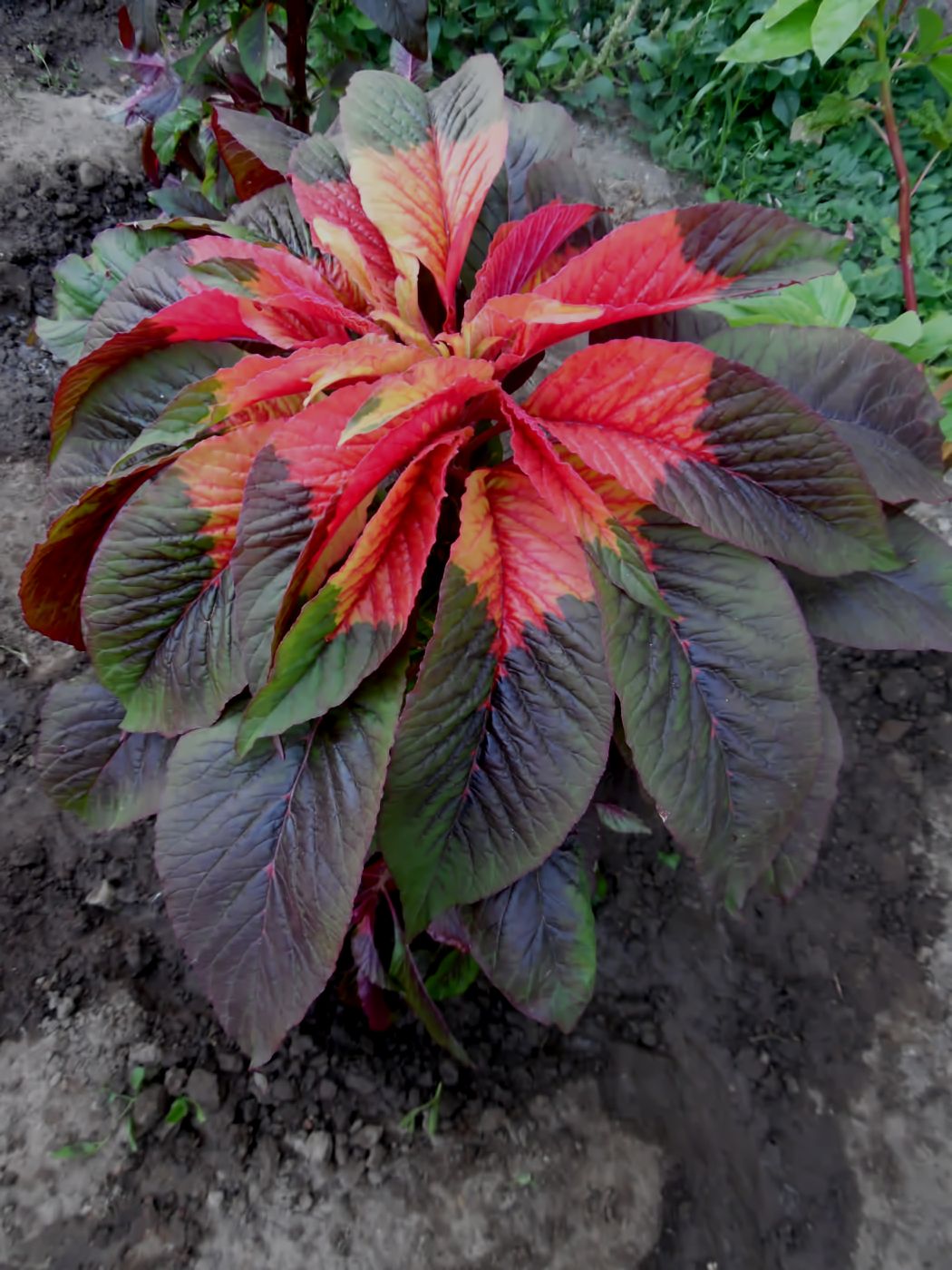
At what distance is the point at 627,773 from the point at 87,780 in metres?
0.59

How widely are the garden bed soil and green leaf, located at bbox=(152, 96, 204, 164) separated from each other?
104cm

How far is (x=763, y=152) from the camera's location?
1.98m

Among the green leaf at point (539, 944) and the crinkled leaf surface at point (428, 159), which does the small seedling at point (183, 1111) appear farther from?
the crinkled leaf surface at point (428, 159)

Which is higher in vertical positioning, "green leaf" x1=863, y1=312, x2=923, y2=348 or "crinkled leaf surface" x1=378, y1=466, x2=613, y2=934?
"green leaf" x1=863, y1=312, x2=923, y2=348

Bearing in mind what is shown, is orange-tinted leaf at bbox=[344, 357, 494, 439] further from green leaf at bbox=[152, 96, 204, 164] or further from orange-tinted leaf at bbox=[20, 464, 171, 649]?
green leaf at bbox=[152, 96, 204, 164]

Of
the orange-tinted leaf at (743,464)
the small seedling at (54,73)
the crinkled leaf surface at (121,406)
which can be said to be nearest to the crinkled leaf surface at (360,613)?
the orange-tinted leaf at (743,464)

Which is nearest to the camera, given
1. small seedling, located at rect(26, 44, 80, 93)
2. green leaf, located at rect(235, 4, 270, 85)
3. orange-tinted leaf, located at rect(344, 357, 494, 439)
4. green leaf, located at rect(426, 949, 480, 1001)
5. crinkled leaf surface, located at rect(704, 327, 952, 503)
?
orange-tinted leaf, located at rect(344, 357, 494, 439)

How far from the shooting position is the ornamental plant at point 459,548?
0.61 meters

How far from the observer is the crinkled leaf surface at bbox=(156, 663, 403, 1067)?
25.9 inches

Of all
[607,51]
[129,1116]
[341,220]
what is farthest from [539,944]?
[607,51]

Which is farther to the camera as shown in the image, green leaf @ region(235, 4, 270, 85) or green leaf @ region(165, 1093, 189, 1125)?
green leaf @ region(235, 4, 270, 85)

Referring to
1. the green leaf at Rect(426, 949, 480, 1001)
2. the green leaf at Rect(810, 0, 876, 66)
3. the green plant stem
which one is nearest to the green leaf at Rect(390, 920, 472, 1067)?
the green leaf at Rect(426, 949, 480, 1001)

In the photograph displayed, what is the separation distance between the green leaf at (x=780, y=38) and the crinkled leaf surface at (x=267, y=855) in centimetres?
86

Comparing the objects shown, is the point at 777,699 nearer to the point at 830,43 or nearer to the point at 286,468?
the point at 286,468
